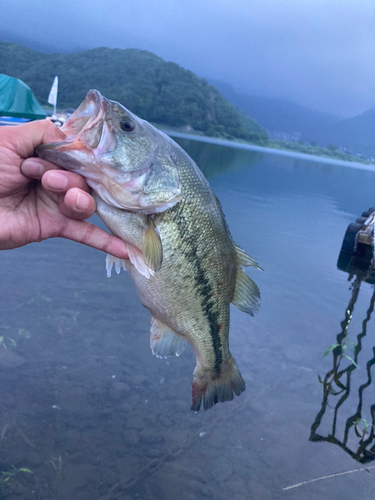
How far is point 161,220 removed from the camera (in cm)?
241

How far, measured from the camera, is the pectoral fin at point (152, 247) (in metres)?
2.35

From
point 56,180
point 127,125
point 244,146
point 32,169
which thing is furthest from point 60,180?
point 244,146

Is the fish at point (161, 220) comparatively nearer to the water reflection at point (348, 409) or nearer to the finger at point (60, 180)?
the finger at point (60, 180)

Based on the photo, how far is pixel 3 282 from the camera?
7457 mm

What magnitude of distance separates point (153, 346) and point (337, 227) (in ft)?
71.3

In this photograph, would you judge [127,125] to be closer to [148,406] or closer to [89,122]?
[89,122]

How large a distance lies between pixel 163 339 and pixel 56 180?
5.05 feet

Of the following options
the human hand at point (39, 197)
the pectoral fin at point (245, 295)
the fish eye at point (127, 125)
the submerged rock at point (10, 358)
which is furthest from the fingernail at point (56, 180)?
the submerged rock at point (10, 358)

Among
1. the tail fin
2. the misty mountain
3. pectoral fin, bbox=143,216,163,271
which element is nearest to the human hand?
pectoral fin, bbox=143,216,163,271

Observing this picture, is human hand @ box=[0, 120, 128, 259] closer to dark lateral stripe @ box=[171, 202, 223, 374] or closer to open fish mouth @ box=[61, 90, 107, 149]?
open fish mouth @ box=[61, 90, 107, 149]

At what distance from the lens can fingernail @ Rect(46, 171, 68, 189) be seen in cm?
220

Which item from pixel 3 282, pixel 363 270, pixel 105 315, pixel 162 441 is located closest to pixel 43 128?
pixel 162 441

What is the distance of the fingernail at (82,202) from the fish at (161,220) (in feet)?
0.33

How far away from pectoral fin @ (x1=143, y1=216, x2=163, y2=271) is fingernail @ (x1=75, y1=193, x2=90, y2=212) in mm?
404
